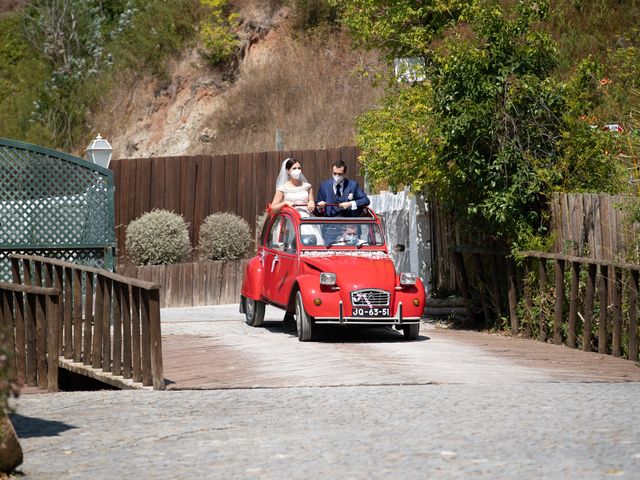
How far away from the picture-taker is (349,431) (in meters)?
9.28

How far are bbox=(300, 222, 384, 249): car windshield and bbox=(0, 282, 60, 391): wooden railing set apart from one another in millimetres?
4595

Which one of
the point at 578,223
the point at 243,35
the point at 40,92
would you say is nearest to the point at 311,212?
the point at 578,223

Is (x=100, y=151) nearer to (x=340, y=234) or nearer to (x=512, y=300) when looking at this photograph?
(x=340, y=234)

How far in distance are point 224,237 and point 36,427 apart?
708 inches

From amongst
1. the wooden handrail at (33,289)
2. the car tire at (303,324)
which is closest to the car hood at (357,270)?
the car tire at (303,324)

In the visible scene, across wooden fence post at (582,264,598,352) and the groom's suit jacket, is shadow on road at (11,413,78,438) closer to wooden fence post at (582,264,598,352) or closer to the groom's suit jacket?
wooden fence post at (582,264,598,352)

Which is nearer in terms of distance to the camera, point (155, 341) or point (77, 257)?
point (155, 341)

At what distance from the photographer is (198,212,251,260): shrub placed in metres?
27.8

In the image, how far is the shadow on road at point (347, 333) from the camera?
16.4 meters

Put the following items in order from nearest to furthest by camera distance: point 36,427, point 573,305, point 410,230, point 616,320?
point 36,427
point 616,320
point 573,305
point 410,230

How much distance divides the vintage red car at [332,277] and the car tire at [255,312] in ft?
0.05

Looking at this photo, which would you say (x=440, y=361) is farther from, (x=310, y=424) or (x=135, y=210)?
(x=135, y=210)

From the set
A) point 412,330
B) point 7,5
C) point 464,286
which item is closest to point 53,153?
point 412,330

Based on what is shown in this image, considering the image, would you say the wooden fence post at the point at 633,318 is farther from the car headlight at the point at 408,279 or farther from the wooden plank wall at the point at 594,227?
the car headlight at the point at 408,279
